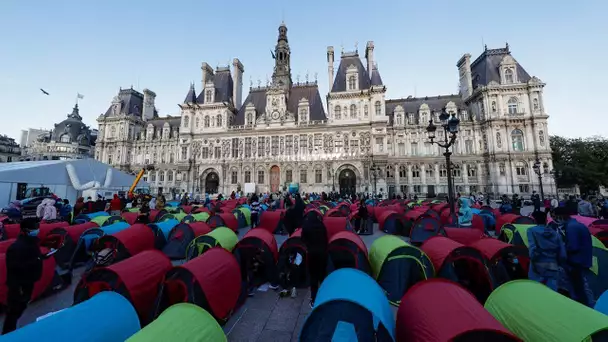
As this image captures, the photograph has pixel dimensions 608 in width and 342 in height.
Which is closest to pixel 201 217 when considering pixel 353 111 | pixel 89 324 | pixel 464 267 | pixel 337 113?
pixel 89 324

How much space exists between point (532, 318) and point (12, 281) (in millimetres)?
7379

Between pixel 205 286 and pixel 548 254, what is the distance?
6217 millimetres

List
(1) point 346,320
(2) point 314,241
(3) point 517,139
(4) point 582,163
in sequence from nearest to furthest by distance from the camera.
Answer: (1) point 346,320 → (2) point 314,241 → (3) point 517,139 → (4) point 582,163

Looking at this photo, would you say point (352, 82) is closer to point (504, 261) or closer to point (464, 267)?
point (504, 261)

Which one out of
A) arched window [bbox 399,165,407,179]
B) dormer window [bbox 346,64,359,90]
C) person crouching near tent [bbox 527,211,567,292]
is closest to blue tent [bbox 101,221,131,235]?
person crouching near tent [bbox 527,211,567,292]

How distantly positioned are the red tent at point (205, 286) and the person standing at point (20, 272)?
2.09 metres

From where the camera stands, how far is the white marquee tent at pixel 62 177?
55.5 feet

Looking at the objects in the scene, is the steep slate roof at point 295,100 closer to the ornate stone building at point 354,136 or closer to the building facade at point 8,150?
the ornate stone building at point 354,136

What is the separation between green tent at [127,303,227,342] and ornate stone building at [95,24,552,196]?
30651mm

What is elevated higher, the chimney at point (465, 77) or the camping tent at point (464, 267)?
the chimney at point (465, 77)

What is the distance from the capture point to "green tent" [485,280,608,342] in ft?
8.11

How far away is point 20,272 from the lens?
13.0 feet

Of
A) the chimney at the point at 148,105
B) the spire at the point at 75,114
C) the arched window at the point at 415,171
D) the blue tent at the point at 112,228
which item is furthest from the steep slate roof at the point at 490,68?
the spire at the point at 75,114

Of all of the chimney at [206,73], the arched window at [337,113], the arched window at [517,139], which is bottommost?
the arched window at [517,139]
